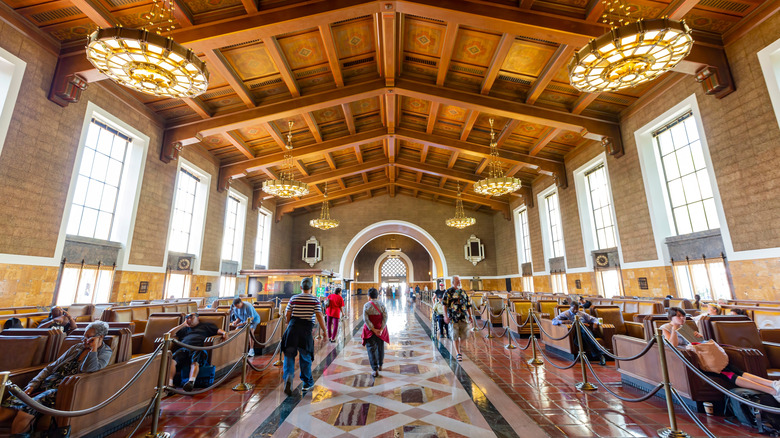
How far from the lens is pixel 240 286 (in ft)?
47.0

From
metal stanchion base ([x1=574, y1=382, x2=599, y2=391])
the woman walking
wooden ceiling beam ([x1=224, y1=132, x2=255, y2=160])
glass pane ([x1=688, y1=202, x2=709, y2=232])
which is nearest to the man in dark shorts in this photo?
the woman walking

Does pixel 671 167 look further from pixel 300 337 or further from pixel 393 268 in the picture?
pixel 393 268

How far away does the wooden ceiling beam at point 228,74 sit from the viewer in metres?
7.23

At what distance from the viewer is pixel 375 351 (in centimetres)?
451

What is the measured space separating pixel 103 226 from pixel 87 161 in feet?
5.66

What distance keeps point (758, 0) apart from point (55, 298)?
1588cm

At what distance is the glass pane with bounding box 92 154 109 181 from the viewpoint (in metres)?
7.88

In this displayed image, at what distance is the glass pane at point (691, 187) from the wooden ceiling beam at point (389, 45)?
28.9 ft

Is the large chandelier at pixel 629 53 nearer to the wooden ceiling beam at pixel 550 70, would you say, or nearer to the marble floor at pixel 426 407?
the wooden ceiling beam at pixel 550 70

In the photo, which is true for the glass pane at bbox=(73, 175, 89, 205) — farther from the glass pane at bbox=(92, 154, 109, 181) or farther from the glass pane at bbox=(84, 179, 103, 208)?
the glass pane at bbox=(92, 154, 109, 181)

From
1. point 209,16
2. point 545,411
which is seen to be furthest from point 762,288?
point 209,16

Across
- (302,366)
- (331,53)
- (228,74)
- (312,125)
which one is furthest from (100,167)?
(302,366)

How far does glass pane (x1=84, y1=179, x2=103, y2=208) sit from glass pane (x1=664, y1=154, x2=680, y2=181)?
16.0m

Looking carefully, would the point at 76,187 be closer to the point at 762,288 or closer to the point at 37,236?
the point at 37,236
